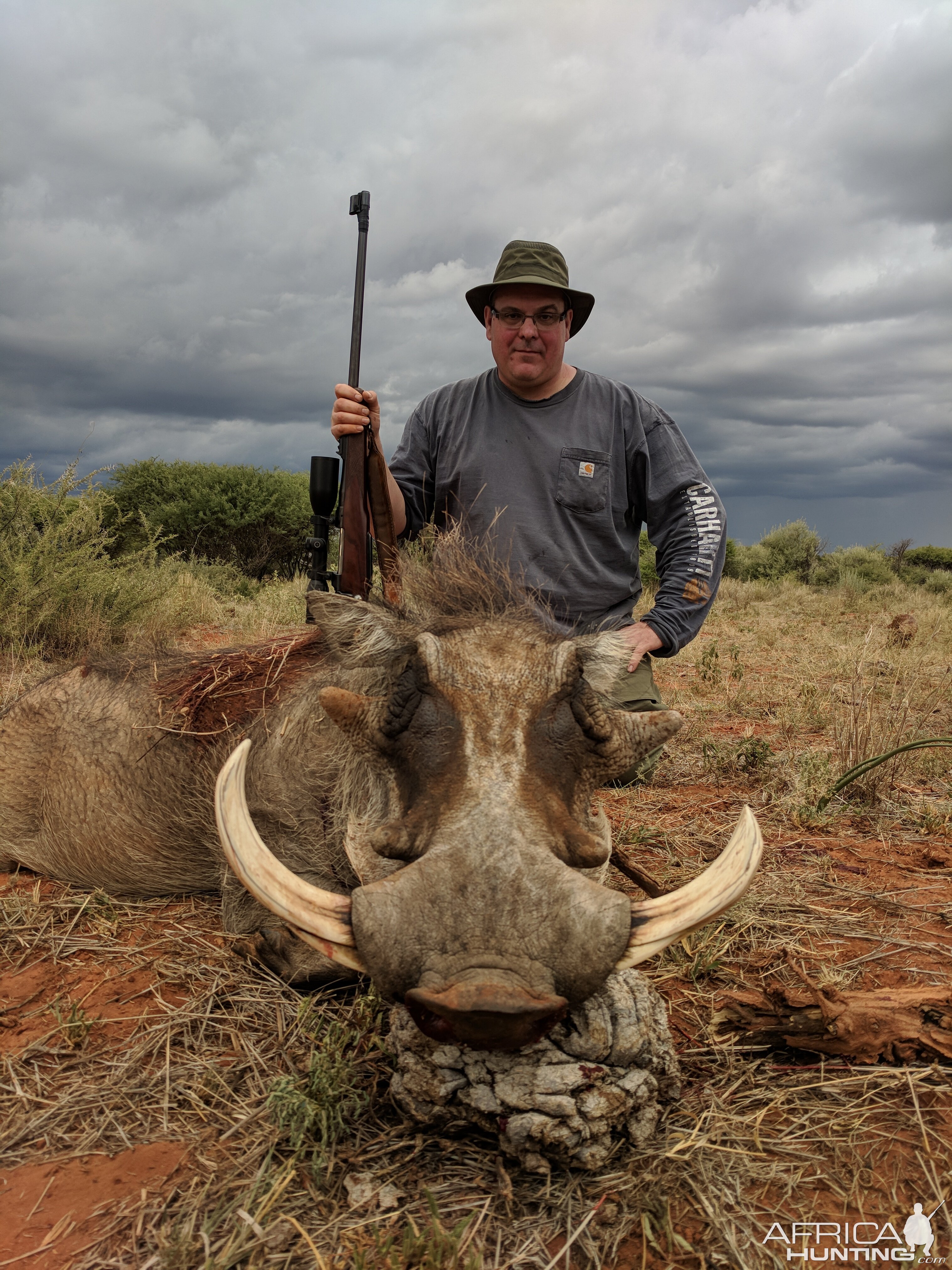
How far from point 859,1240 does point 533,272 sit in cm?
407

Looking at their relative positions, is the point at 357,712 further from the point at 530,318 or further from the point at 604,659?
the point at 530,318

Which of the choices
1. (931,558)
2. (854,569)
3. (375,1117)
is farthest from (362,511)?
(931,558)

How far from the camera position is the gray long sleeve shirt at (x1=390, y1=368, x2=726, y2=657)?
4.23m

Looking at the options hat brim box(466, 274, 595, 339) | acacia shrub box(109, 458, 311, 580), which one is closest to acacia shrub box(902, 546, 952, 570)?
acacia shrub box(109, 458, 311, 580)

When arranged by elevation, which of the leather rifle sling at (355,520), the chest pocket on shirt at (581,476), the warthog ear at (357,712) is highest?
the chest pocket on shirt at (581,476)

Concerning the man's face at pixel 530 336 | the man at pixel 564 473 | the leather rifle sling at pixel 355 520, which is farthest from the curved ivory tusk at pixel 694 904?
the man's face at pixel 530 336

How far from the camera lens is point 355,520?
3.50m

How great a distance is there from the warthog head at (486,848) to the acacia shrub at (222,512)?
15.3m

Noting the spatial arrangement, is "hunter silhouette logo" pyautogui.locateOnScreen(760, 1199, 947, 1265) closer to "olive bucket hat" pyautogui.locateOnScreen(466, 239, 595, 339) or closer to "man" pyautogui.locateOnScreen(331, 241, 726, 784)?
"man" pyautogui.locateOnScreen(331, 241, 726, 784)

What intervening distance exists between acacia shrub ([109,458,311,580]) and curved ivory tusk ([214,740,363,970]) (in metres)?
15.5

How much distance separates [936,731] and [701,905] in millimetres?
4398

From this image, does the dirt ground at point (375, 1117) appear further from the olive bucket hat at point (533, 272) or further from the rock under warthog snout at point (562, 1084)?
the olive bucket hat at point (533, 272)

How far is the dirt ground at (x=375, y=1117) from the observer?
1.41m

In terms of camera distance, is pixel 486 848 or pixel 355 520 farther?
pixel 355 520
